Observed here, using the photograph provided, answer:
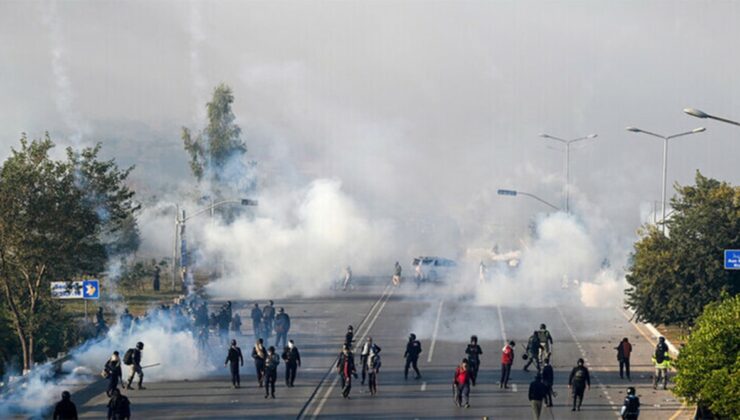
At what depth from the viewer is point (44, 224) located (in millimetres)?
36125

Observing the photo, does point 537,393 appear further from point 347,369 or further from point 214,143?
point 214,143

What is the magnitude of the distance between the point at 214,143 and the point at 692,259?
155 ft

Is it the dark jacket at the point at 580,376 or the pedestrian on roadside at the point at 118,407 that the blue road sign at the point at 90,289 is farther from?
A: the dark jacket at the point at 580,376

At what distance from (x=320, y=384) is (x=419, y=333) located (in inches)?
477

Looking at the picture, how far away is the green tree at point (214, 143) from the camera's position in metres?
84.9

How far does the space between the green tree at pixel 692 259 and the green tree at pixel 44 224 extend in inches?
764

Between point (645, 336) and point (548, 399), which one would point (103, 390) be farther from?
point (645, 336)

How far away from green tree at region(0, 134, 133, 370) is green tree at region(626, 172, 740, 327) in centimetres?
1941

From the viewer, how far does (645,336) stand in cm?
4578

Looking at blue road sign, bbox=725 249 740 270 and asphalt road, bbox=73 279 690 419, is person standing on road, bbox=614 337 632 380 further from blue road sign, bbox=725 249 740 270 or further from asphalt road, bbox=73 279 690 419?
blue road sign, bbox=725 249 740 270

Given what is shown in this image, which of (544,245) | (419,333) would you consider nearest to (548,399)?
(419,333)

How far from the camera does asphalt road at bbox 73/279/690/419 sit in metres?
29.1

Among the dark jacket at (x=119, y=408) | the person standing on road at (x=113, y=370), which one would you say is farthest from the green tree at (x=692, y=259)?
the dark jacket at (x=119, y=408)

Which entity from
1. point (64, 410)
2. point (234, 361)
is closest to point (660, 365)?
point (234, 361)
